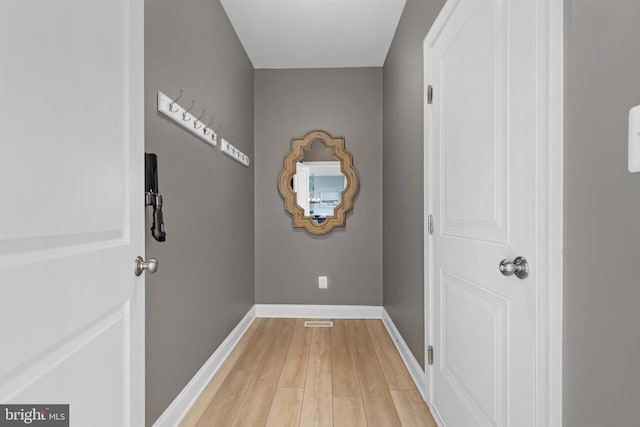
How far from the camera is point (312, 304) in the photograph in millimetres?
3656

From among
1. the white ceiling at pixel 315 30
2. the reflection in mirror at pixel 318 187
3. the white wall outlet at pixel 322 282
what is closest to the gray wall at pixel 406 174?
the white ceiling at pixel 315 30

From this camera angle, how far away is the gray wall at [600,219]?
685 mm

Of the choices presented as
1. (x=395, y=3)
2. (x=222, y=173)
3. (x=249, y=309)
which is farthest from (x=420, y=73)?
(x=249, y=309)

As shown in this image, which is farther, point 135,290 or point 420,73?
point 420,73

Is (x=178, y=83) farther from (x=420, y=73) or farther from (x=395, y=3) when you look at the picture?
(x=395, y=3)

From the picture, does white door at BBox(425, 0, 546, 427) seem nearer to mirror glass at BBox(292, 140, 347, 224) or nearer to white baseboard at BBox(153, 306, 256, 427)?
white baseboard at BBox(153, 306, 256, 427)

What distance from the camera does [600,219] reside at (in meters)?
0.77

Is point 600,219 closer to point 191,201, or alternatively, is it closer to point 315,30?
point 191,201

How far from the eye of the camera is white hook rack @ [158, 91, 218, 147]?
1640 millimetres

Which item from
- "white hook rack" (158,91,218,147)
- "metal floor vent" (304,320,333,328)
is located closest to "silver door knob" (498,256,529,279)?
"white hook rack" (158,91,218,147)

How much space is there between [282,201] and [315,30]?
1612 mm

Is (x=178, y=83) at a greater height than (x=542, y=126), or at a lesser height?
greater

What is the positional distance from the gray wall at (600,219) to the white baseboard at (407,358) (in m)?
1.30

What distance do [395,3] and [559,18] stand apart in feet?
6.56
